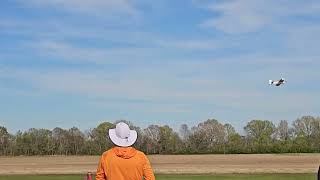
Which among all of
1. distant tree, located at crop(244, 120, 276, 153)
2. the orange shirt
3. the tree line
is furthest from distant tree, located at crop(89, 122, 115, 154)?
the orange shirt

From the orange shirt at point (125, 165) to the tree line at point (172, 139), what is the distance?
10594 cm

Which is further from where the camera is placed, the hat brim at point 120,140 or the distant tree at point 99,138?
the distant tree at point 99,138

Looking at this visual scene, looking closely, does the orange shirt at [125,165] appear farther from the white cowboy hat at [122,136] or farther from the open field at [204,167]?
the open field at [204,167]

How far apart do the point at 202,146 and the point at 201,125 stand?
17.0 meters

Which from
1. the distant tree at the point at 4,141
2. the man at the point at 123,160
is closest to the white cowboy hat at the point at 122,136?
the man at the point at 123,160

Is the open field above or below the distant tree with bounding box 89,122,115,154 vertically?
below

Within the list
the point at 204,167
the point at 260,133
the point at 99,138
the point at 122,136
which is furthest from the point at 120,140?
the point at 260,133

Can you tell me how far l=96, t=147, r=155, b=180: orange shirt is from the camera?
7.09 m

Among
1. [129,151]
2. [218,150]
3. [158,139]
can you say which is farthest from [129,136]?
[158,139]

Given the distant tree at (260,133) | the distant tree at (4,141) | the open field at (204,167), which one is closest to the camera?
the open field at (204,167)

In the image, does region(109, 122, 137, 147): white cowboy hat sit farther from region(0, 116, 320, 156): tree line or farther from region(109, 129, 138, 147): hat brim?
region(0, 116, 320, 156): tree line

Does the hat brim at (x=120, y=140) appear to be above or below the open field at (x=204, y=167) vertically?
above

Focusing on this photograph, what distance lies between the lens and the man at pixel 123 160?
707 centimetres

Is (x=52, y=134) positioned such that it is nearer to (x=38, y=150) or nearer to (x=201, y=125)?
(x=38, y=150)
